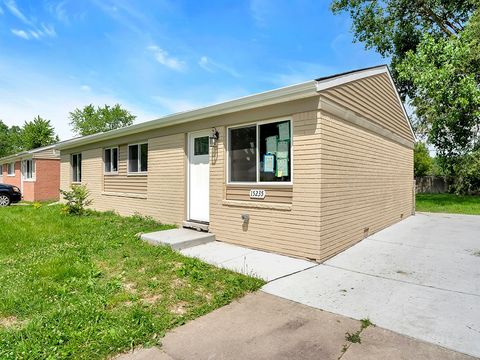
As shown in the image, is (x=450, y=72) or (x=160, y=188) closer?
(x=160, y=188)

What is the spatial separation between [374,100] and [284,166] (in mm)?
3719

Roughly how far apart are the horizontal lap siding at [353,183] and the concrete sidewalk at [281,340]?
2.30 meters

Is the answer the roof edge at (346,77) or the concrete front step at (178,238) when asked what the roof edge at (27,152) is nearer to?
the concrete front step at (178,238)

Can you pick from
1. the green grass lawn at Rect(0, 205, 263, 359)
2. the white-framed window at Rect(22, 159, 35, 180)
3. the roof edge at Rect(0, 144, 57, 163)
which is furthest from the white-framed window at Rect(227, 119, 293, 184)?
the white-framed window at Rect(22, 159, 35, 180)

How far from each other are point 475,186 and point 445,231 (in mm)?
17185

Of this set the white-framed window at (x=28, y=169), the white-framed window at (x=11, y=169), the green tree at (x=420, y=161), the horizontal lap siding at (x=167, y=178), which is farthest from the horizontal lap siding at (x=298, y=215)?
the green tree at (x=420, y=161)

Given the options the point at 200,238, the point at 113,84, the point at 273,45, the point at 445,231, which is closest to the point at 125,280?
the point at 200,238

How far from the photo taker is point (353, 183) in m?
6.70

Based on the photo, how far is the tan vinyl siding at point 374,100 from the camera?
19.9ft

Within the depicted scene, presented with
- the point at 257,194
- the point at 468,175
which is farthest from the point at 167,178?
the point at 468,175

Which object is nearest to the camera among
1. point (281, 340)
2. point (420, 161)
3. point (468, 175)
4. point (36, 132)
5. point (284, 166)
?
point (281, 340)

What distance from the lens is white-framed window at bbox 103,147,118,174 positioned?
11.1 m

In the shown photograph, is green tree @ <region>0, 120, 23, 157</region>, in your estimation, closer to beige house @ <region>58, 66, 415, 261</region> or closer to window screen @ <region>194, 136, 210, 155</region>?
beige house @ <region>58, 66, 415, 261</region>

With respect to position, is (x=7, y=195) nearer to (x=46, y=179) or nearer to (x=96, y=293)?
(x=46, y=179)
